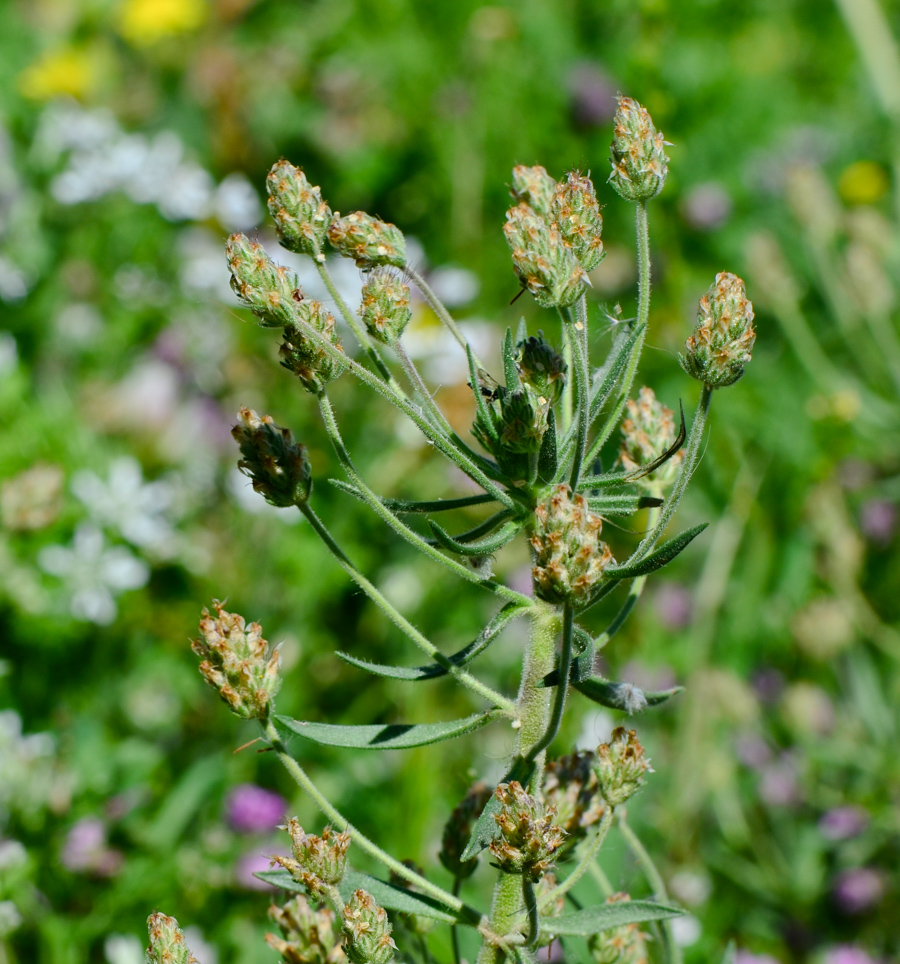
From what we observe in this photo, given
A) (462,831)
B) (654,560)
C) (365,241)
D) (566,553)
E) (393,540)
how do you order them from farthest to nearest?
1. (393,540)
2. (462,831)
3. (365,241)
4. (654,560)
5. (566,553)

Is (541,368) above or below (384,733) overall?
above

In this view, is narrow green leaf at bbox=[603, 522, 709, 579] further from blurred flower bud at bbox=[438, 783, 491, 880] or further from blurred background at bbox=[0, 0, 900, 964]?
blurred background at bbox=[0, 0, 900, 964]

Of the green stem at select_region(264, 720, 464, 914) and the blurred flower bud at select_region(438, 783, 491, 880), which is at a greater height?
the blurred flower bud at select_region(438, 783, 491, 880)

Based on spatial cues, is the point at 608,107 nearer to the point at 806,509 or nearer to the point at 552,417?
the point at 806,509

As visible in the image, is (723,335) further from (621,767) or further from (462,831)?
(462,831)

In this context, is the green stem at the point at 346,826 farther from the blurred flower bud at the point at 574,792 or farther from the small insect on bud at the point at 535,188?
the small insect on bud at the point at 535,188

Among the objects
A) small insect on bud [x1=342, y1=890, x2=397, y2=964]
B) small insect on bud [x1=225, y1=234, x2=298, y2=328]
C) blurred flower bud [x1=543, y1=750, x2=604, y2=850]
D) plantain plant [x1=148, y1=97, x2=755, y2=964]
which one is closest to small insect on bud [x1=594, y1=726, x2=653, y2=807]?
plantain plant [x1=148, y1=97, x2=755, y2=964]

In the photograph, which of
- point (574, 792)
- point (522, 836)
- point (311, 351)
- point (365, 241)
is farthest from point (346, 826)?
point (365, 241)
